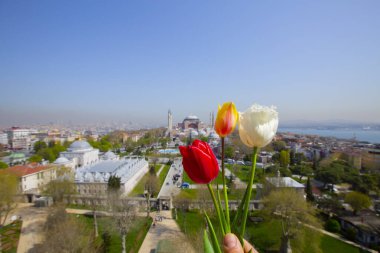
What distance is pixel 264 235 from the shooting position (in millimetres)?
8570

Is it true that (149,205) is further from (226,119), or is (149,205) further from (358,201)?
(226,119)

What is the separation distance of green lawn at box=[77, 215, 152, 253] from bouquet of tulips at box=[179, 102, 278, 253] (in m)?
7.77

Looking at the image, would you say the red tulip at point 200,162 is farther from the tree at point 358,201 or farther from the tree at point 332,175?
the tree at point 332,175

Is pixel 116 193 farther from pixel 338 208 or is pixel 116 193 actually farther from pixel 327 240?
pixel 338 208

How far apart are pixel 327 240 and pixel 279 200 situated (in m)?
2.48

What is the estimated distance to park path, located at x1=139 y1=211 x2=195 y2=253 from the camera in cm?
674

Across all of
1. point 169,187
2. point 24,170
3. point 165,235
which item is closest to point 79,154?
point 24,170

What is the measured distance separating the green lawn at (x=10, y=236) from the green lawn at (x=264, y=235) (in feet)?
19.7

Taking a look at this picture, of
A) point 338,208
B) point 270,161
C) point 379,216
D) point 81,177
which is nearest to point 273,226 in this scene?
point 338,208

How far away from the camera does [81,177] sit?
13016 mm

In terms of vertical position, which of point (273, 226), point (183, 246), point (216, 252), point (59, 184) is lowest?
point (273, 226)

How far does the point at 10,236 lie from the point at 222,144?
10905mm

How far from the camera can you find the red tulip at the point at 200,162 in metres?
0.71

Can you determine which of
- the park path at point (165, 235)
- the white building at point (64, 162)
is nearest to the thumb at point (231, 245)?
the park path at point (165, 235)
